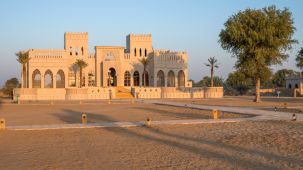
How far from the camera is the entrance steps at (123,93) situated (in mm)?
56781

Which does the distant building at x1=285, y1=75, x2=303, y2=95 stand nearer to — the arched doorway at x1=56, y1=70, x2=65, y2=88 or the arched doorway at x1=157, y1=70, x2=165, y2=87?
the arched doorway at x1=157, y1=70, x2=165, y2=87

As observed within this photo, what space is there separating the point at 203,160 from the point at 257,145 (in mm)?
3069

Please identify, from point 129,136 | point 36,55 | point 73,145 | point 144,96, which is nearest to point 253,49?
point 144,96

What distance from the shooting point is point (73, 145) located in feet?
40.1

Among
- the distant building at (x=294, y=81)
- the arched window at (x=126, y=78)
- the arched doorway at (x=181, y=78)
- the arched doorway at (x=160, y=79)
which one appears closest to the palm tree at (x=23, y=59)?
the arched window at (x=126, y=78)

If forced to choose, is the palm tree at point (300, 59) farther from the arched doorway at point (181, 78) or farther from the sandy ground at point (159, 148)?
the sandy ground at point (159, 148)

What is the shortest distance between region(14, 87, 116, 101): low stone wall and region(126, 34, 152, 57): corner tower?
1343 centimetres

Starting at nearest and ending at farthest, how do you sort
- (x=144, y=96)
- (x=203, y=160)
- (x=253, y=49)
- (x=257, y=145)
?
(x=203, y=160) → (x=257, y=145) → (x=253, y=49) → (x=144, y=96)

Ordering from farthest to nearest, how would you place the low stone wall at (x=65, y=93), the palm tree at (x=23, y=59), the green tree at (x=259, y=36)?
the palm tree at (x=23, y=59) < the low stone wall at (x=65, y=93) < the green tree at (x=259, y=36)

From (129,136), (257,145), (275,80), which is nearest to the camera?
(257,145)

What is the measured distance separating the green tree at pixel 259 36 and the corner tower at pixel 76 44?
3116 cm

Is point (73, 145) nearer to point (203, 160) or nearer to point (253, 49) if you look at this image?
point (203, 160)

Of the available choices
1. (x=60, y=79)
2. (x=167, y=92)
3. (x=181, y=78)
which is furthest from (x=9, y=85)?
(x=167, y=92)

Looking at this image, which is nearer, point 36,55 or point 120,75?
point 36,55
